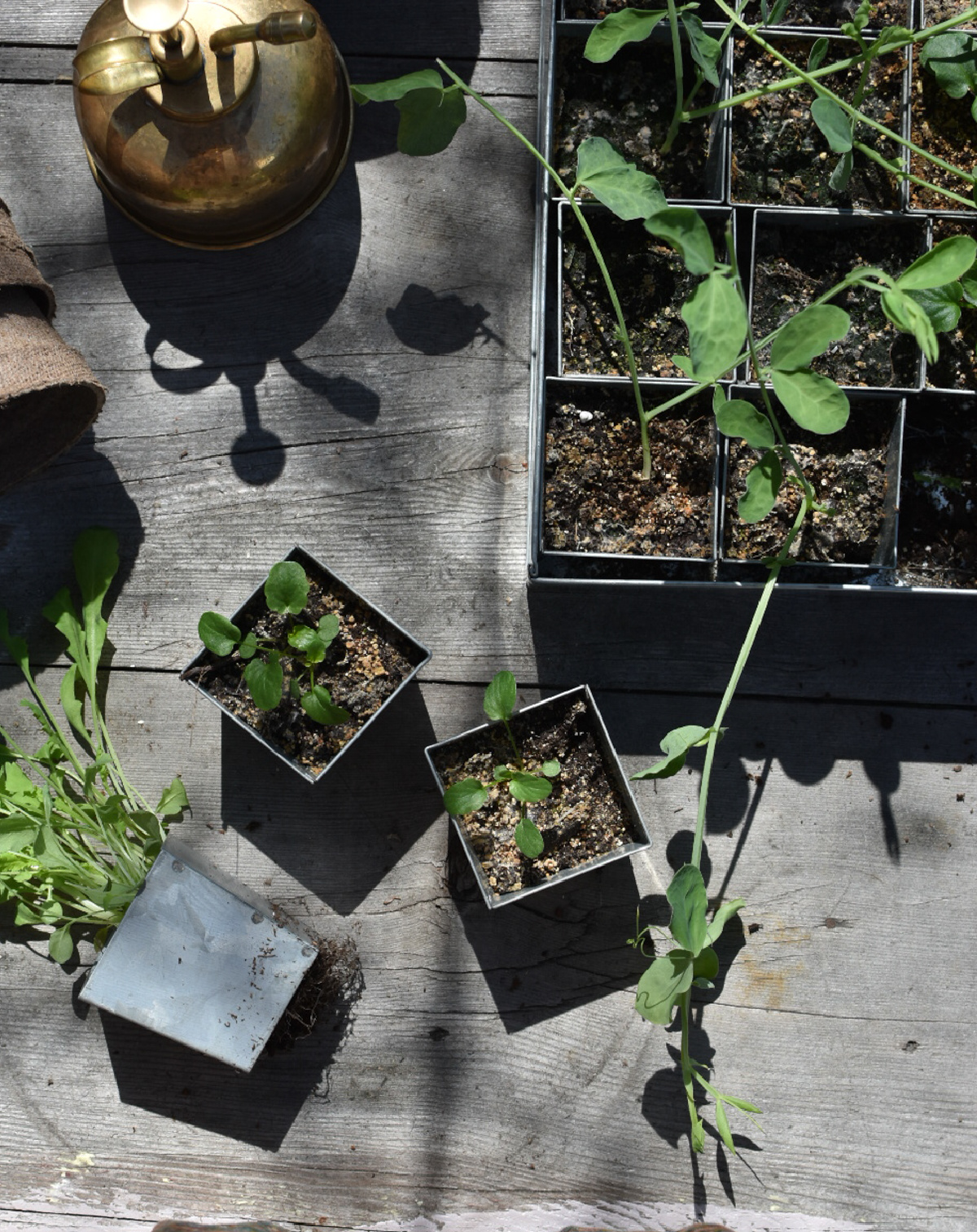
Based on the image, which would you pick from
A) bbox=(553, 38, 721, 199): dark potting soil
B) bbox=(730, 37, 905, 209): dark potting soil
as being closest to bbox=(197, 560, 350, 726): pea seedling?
bbox=(553, 38, 721, 199): dark potting soil

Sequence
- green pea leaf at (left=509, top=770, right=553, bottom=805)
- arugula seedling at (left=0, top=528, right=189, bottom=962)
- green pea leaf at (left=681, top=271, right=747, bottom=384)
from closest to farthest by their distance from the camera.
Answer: green pea leaf at (left=681, top=271, right=747, bottom=384), green pea leaf at (left=509, top=770, right=553, bottom=805), arugula seedling at (left=0, top=528, right=189, bottom=962)

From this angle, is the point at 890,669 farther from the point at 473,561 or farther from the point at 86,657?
the point at 86,657

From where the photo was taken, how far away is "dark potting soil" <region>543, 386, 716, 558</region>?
3.69 feet

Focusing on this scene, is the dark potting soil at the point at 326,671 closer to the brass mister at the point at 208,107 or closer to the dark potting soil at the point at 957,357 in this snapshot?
the brass mister at the point at 208,107

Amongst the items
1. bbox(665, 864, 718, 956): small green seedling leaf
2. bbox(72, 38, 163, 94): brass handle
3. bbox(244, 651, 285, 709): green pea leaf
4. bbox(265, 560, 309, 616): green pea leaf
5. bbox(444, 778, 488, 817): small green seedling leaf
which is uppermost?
bbox(72, 38, 163, 94): brass handle

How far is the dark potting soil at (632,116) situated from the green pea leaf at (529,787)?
2.29ft

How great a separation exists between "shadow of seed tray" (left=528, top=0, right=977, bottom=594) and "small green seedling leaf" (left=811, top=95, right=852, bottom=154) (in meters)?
0.14

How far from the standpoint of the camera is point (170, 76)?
98 centimetres

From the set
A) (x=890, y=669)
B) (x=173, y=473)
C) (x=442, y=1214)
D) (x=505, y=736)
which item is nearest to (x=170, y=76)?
(x=173, y=473)

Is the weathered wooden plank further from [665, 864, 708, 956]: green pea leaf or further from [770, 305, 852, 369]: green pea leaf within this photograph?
[770, 305, 852, 369]: green pea leaf

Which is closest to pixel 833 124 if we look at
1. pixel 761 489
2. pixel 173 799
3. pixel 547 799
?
pixel 761 489

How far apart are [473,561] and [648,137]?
0.55 meters

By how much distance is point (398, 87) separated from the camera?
966mm

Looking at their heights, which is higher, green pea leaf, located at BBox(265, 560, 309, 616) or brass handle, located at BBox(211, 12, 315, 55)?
brass handle, located at BBox(211, 12, 315, 55)
